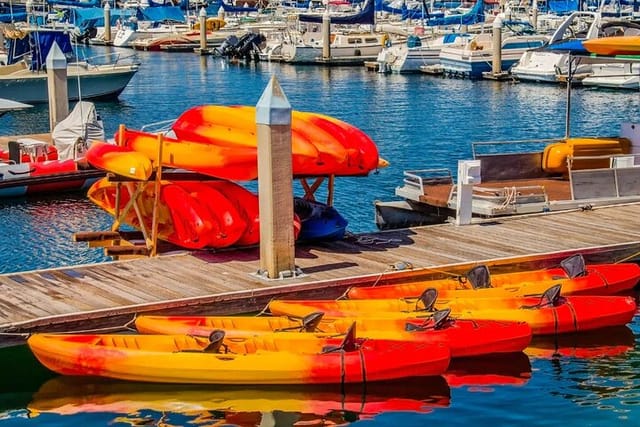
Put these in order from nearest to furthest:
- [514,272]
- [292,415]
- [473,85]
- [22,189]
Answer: [292,415]
[514,272]
[22,189]
[473,85]

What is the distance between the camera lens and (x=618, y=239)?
74.5ft

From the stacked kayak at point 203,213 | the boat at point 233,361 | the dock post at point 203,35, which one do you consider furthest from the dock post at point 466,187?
the dock post at point 203,35

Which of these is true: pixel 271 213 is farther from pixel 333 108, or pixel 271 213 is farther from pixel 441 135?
pixel 333 108

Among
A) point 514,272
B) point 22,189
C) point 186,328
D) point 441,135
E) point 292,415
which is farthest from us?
point 441,135

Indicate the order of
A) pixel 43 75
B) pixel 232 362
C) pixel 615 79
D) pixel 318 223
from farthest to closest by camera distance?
pixel 615 79 → pixel 43 75 → pixel 318 223 → pixel 232 362

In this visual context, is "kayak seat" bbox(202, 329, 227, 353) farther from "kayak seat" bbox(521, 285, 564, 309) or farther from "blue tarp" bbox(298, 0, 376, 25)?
"blue tarp" bbox(298, 0, 376, 25)

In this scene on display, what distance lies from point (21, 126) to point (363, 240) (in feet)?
110

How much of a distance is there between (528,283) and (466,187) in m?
3.53

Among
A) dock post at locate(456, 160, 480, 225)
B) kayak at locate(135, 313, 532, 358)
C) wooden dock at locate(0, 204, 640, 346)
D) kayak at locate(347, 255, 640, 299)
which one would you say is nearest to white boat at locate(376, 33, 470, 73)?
wooden dock at locate(0, 204, 640, 346)

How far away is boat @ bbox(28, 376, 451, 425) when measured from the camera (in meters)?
16.9

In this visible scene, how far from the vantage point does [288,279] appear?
784 inches

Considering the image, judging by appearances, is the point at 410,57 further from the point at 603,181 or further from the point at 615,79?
the point at 603,181

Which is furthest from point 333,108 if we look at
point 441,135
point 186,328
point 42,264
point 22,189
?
point 186,328

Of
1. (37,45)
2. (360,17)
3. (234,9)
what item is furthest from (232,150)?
(234,9)
